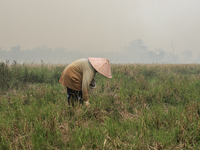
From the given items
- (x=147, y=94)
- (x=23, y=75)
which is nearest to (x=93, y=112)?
(x=147, y=94)

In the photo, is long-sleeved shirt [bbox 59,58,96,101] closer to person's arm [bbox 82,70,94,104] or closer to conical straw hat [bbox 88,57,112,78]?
person's arm [bbox 82,70,94,104]

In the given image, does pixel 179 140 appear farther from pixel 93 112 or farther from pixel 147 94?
pixel 147 94

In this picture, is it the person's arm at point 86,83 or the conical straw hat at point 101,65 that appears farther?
the conical straw hat at point 101,65

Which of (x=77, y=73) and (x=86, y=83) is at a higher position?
(x=77, y=73)

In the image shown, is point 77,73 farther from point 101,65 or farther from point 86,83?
point 101,65

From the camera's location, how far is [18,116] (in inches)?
108

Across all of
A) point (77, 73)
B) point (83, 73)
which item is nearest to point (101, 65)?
point (83, 73)

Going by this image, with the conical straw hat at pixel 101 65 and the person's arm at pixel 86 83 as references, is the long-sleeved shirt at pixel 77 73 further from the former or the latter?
the conical straw hat at pixel 101 65

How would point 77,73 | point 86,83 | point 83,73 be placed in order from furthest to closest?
point 77,73
point 83,73
point 86,83

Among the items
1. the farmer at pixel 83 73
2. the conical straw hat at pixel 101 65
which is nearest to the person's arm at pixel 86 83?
the farmer at pixel 83 73

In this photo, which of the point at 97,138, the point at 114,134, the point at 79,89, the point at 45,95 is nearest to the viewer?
the point at 97,138

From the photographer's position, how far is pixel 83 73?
2.84 meters

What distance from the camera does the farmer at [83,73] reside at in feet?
9.10

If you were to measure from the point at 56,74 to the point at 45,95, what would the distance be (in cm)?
275
